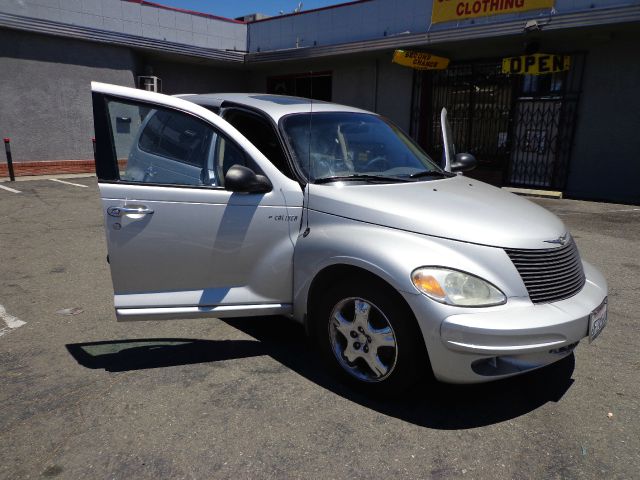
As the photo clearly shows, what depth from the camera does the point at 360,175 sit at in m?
3.44

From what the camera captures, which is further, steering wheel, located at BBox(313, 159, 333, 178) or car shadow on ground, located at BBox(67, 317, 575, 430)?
steering wheel, located at BBox(313, 159, 333, 178)

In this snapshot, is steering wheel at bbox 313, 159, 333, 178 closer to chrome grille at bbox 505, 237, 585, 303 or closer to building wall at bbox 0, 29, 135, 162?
chrome grille at bbox 505, 237, 585, 303

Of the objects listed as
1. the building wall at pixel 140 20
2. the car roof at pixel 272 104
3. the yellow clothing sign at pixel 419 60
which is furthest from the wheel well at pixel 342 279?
the building wall at pixel 140 20

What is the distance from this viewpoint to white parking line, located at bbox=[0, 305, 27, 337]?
3919 millimetres

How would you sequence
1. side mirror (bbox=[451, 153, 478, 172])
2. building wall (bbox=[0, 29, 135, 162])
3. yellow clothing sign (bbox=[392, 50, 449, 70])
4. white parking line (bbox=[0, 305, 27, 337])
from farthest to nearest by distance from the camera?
building wall (bbox=[0, 29, 135, 162]), yellow clothing sign (bbox=[392, 50, 449, 70]), side mirror (bbox=[451, 153, 478, 172]), white parking line (bbox=[0, 305, 27, 337])

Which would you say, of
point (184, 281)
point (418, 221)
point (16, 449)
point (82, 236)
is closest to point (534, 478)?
point (418, 221)

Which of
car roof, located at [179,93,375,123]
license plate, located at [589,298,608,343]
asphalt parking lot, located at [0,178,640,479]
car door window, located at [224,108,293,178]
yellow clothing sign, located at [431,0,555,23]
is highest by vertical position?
yellow clothing sign, located at [431,0,555,23]

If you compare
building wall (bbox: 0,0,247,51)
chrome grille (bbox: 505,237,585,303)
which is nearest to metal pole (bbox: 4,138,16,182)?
building wall (bbox: 0,0,247,51)

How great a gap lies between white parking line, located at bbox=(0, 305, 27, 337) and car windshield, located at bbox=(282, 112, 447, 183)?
274cm

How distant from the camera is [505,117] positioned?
12.5 m

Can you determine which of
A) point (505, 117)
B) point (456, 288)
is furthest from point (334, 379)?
point (505, 117)

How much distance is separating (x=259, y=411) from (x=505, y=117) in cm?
1168

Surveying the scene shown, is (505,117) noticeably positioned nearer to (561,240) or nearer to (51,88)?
(561,240)

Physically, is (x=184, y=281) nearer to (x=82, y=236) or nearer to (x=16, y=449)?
(x=16, y=449)
